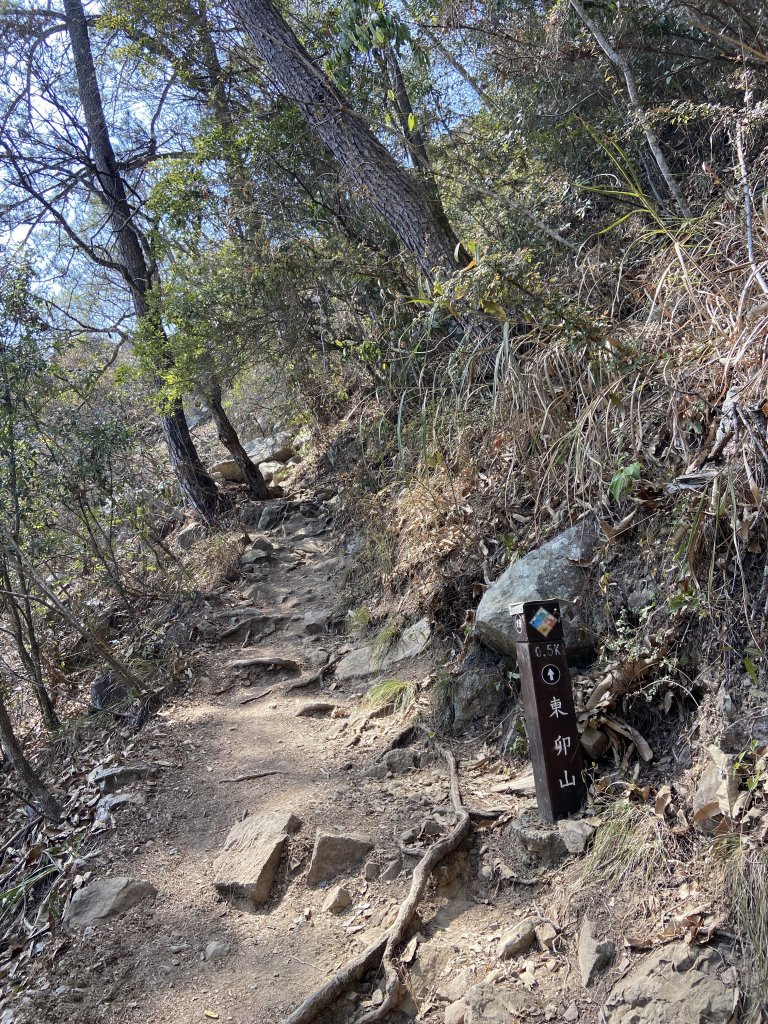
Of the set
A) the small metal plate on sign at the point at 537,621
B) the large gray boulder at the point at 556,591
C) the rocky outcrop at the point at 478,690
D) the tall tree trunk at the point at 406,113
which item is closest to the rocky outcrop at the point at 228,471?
the tall tree trunk at the point at 406,113

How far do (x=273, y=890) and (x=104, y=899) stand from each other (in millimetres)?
959

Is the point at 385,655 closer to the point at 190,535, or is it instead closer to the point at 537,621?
the point at 537,621

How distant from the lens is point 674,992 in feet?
7.85

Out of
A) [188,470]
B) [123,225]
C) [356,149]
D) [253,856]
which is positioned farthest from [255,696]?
[123,225]

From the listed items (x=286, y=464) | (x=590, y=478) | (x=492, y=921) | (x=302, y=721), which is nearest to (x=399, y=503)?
(x=302, y=721)

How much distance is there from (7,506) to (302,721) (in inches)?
127

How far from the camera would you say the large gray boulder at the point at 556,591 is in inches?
155

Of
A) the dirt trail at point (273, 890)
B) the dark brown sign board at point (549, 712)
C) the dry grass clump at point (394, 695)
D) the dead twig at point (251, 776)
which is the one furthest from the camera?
the dry grass clump at point (394, 695)

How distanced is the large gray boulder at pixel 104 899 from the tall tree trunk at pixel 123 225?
22.0ft

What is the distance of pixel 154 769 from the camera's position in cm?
520

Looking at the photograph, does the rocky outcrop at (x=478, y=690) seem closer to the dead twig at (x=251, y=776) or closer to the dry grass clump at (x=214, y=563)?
the dead twig at (x=251, y=776)

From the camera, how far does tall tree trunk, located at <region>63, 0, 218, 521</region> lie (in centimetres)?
988

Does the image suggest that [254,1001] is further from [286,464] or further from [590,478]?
[286,464]

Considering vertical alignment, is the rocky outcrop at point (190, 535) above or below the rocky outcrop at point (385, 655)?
above
